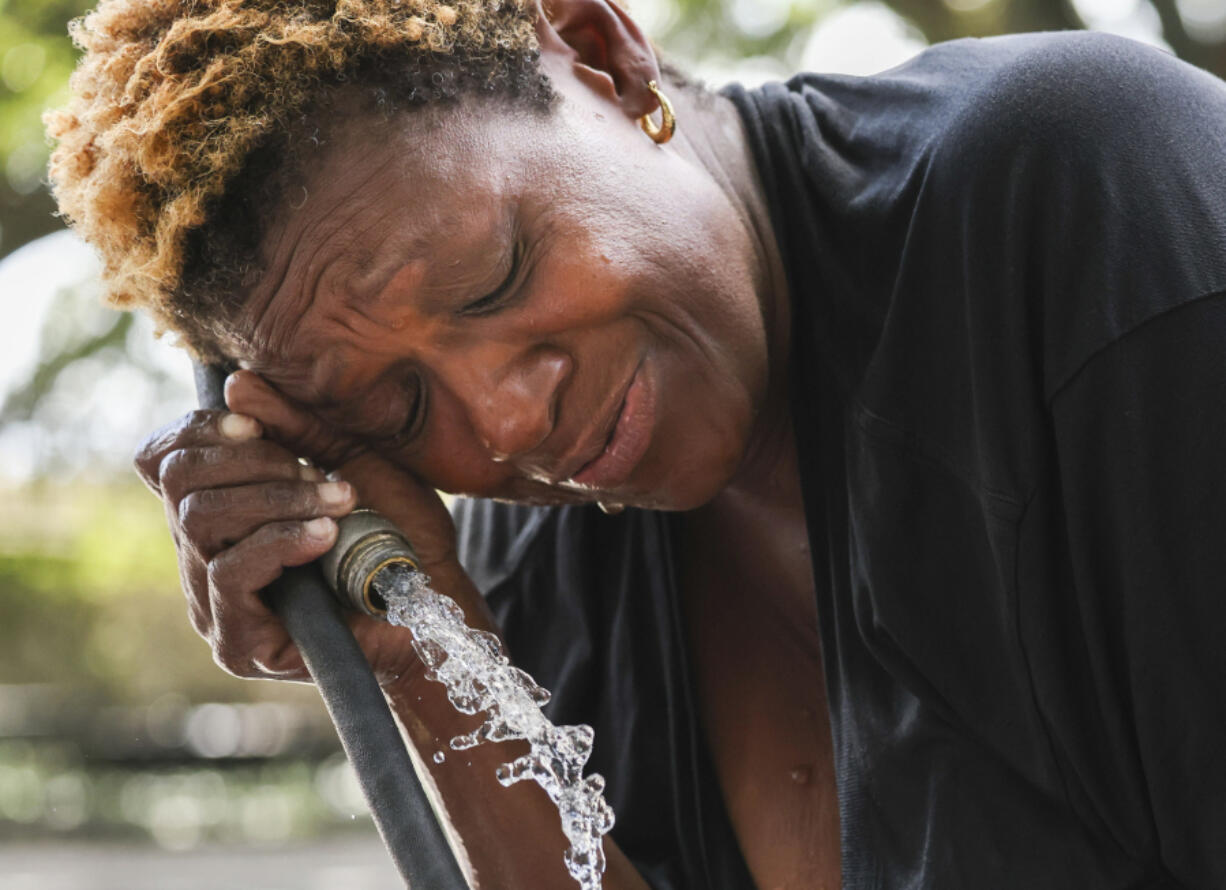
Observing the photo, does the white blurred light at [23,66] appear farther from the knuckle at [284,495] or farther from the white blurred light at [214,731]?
the knuckle at [284,495]


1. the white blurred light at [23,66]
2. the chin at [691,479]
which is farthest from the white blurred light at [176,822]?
the chin at [691,479]

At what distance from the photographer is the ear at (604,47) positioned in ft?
5.81

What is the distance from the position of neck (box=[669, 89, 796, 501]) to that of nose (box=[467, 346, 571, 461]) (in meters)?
0.30

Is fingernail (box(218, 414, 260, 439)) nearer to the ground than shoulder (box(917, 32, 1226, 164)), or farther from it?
nearer to the ground

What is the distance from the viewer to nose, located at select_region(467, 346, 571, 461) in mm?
1646

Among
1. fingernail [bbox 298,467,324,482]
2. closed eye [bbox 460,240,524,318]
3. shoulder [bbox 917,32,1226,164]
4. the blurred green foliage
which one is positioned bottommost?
the blurred green foliage

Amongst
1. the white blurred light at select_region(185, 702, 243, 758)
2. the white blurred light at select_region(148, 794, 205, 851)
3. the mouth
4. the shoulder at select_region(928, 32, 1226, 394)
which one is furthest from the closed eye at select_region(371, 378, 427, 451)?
the white blurred light at select_region(185, 702, 243, 758)

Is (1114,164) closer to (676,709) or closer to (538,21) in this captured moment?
(538,21)

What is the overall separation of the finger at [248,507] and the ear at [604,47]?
60 cm

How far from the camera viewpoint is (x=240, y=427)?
181 centimetres

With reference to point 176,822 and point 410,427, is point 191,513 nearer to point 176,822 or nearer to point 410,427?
point 410,427

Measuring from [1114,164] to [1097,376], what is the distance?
218 mm

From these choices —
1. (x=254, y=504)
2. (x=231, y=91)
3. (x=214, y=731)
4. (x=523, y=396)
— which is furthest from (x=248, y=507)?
(x=214, y=731)

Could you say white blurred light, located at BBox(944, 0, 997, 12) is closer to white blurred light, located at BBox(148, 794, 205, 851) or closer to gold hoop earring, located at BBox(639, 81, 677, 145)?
gold hoop earring, located at BBox(639, 81, 677, 145)
